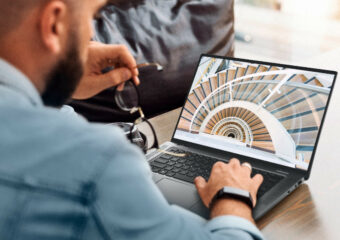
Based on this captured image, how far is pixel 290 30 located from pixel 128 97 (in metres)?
3.00

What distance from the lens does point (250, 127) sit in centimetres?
103

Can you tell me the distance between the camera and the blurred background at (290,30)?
11.4 ft

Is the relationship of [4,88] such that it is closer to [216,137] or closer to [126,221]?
[126,221]

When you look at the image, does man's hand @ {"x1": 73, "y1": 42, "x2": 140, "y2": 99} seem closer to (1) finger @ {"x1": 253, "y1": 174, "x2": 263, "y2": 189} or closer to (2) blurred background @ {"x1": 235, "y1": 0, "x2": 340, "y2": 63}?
(1) finger @ {"x1": 253, "y1": 174, "x2": 263, "y2": 189}

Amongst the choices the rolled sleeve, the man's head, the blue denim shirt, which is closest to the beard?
the man's head

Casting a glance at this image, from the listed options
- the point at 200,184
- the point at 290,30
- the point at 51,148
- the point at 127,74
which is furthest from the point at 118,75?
the point at 290,30

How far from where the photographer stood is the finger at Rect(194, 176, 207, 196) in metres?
0.86

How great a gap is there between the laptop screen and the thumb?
19cm

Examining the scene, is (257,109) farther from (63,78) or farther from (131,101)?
(63,78)

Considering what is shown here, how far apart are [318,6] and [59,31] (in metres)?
3.62

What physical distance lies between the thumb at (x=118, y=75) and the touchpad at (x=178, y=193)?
34 centimetres

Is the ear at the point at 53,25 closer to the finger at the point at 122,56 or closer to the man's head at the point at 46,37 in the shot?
the man's head at the point at 46,37

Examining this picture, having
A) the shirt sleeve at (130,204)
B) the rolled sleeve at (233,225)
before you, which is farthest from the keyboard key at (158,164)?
the shirt sleeve at (130,204)

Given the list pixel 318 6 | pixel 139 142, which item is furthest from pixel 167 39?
pixel 318 6
